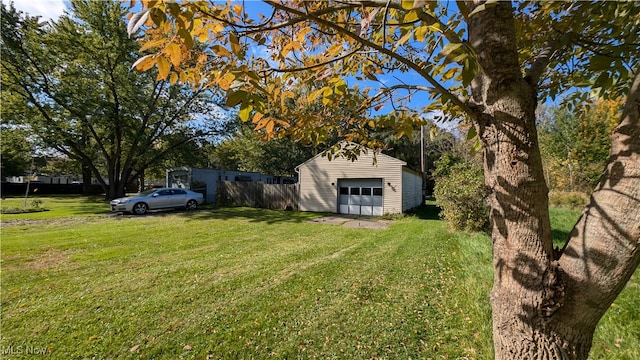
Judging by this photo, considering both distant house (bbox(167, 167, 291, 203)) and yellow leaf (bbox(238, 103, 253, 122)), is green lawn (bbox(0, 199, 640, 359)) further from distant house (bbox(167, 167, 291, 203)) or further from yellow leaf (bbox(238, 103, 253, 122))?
distant house (bbox(167, 167, 291, 203))

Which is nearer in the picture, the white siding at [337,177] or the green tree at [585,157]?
the white siding at [337,177]

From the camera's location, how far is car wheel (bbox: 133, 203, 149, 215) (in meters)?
14.3

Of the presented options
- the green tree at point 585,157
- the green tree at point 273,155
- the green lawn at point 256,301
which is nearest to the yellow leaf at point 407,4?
the green lawn at point 256,301

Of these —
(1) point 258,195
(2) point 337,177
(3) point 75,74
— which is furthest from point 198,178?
(2) point 337,177

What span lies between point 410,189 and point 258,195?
962cm

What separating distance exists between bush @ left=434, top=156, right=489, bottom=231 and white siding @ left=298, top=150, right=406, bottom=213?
185 inches

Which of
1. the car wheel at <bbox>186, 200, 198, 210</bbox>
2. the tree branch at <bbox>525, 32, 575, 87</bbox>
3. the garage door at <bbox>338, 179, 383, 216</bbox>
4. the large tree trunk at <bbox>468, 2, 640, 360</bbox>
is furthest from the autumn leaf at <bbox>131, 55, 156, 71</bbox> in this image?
the car wheel at <bbox>186, 200, 198, 210</bbox>

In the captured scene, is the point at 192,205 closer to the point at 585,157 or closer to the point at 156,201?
the point at 156,201

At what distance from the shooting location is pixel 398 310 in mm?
3783

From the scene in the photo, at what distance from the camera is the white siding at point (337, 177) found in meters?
14.8

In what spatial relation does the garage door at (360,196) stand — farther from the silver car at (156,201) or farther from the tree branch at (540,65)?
the tree branch at (540,65)

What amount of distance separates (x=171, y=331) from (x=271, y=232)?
6489 millimetres

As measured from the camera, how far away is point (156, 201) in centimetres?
1512

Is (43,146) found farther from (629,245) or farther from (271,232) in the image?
(629,245)
